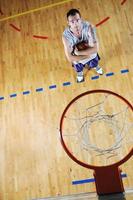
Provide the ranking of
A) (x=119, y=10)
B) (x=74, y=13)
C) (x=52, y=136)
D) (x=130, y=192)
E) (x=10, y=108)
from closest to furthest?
1. (x=130, y=192)
2. (x=74, y=13)
3. (x=52, y=136)
4. (x=10, y=108)
5. (x=119, y=10)

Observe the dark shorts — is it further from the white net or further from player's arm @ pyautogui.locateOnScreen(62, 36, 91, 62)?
the white net

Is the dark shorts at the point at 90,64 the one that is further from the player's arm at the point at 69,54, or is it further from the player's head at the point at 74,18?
the player's head at the point at 74,18

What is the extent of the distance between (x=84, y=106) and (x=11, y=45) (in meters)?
1.89

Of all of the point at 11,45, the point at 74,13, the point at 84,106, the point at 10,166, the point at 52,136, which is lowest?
the point at 10,166

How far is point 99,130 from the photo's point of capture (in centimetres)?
384

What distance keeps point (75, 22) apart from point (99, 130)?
1.48 metres

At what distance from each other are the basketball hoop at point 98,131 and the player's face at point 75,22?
0.93 meters

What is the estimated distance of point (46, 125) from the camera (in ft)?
13.5

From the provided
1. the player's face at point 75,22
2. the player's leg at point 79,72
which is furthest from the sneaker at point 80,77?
the player's face at point 75,22

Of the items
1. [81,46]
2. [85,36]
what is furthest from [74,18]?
[81,46]

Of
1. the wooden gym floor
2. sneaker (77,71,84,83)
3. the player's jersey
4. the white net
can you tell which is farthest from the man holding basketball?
the white net

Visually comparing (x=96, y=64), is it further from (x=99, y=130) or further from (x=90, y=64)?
(x=99, y=130)

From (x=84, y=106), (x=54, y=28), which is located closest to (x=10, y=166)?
(x=84, y=106)

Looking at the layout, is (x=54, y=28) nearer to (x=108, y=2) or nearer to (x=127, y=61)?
(x=108, y=2)
